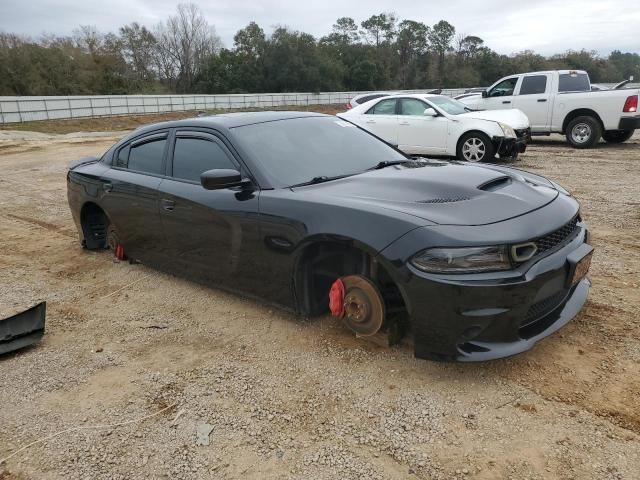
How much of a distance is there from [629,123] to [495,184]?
33.8ft

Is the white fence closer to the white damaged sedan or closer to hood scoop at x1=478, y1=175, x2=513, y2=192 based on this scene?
the white damaged sedan

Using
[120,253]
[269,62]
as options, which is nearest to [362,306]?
[120,253]

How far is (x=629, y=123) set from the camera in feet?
37.8

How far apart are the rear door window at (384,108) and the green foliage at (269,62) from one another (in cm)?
3406

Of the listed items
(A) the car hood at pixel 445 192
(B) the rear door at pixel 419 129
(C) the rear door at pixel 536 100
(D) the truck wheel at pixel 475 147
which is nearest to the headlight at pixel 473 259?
(A) the car hood at pixel 445 192

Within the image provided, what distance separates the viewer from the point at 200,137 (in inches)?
159

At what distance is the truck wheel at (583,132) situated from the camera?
39.3ft

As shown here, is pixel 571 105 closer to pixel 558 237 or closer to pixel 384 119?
pixel 384 119

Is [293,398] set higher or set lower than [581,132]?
lower

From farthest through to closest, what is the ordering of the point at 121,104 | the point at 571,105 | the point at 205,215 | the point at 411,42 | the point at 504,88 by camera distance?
the point at 411,42 → the point at 121,104 → the point at 504,88 → the point at 571,105 → the point at 205,215

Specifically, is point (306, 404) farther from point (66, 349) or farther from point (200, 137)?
point (200, 137)

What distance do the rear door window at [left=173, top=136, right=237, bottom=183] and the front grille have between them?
6.80 ft

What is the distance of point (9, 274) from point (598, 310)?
5311 mm

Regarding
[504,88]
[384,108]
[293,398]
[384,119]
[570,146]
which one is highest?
[504,88]
